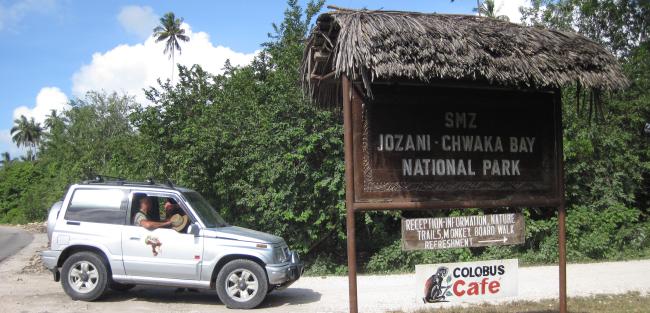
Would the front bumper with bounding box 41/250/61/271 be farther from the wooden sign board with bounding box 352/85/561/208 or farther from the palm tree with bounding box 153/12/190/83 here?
the palm tree with bounding box 153/12/190/83

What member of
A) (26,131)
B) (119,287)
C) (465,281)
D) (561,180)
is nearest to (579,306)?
(561,180)

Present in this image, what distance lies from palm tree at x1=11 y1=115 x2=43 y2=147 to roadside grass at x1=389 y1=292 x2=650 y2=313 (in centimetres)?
11018

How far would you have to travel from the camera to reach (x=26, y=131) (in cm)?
10669

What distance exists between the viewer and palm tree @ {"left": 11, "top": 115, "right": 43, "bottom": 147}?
349 ft

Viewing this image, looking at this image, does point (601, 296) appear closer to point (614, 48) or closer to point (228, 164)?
point (228, 164)

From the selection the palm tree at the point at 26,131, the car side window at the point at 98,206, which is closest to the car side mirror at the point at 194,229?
the car side window at the point at 98,206

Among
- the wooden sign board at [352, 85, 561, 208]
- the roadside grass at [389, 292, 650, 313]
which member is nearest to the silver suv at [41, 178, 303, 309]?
the roadside grass at [389, 292, 650, 313]

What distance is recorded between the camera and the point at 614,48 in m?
21.7

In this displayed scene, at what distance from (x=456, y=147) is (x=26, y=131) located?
11389 centimetres

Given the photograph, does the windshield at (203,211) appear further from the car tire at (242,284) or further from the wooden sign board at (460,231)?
the wooden sign board at (460,231)

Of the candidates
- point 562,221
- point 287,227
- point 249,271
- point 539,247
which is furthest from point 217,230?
point 539,247

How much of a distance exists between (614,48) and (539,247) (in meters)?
10.4

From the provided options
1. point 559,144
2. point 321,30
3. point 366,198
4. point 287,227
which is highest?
point 321,30

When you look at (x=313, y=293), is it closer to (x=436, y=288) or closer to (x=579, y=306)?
(x=579, y=306)
